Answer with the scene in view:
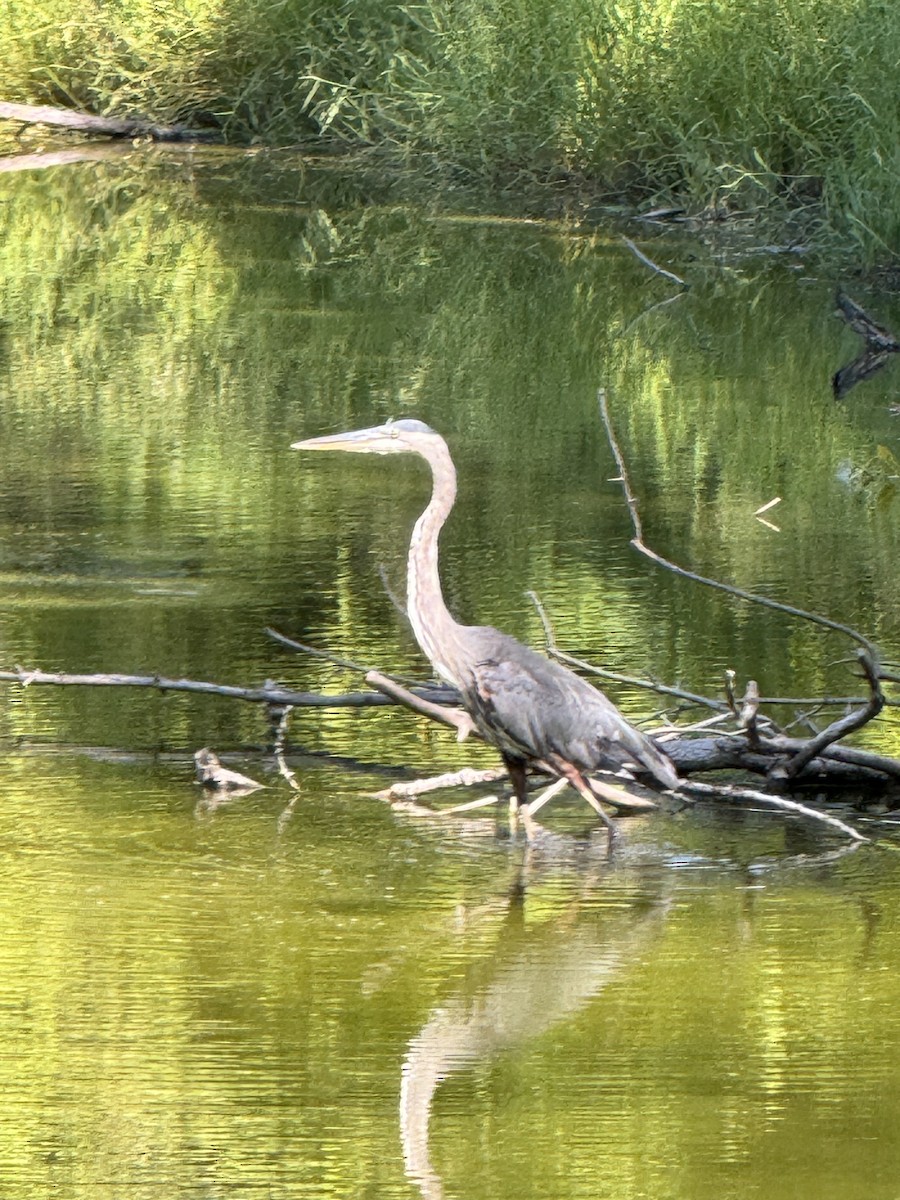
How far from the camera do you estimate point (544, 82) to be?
19.0m

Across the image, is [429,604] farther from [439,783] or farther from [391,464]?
[391,464]

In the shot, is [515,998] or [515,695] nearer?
[515,998]

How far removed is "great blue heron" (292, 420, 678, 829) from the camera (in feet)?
17.3

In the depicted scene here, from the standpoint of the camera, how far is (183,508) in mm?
9156

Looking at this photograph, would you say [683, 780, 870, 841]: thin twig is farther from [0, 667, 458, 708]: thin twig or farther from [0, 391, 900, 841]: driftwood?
[0, 667, 458, 708]: thin twig

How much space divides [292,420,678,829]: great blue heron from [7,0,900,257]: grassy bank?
10.1 metres

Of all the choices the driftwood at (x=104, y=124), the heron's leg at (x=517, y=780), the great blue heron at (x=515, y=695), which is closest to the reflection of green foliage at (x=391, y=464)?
the heron's leg at (x=517, y=780)

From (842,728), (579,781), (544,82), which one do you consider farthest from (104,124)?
(842,728)

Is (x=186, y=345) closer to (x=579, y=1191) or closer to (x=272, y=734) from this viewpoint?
(x=272, y=734)

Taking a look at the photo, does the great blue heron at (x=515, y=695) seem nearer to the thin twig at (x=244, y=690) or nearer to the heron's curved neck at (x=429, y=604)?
the heron's curved neck at (x=429, y=604)

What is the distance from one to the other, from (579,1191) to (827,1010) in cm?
97

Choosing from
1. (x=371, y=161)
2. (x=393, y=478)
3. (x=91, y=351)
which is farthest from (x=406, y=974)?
(x=371, y=161)

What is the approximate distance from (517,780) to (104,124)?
20148 mm

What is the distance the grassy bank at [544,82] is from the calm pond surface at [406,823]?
11.9 ft
